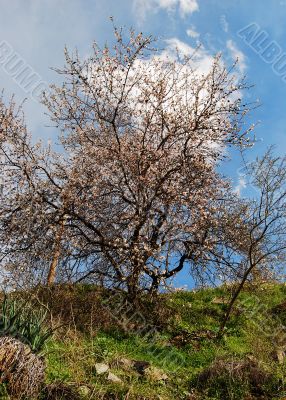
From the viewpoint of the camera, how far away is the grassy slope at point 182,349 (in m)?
8.88

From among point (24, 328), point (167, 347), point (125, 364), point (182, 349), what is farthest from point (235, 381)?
point (24, 328)

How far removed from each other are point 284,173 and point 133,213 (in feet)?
15.1

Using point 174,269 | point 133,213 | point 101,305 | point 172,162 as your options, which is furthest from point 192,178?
point 101,305

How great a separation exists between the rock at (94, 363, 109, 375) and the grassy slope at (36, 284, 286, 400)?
10 centimetres

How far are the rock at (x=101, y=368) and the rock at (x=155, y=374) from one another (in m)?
0.80

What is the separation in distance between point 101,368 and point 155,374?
1.12 metres

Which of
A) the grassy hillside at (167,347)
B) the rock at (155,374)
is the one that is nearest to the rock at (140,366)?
the grassy hillside at (167,347)

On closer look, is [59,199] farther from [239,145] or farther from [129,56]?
[239,145]

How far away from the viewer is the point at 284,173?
551 inches

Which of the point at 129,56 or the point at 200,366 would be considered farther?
the point at 129,56

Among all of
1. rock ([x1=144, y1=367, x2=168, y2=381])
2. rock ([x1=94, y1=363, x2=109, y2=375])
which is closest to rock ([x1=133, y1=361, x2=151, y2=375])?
rock ([x1=144, y1=367, x2=168, y2=381])

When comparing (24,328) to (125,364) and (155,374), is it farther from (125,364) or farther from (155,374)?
(155,374)

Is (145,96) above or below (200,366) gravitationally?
above

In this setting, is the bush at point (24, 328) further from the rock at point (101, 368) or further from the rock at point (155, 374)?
the rock at point (155, 374)
